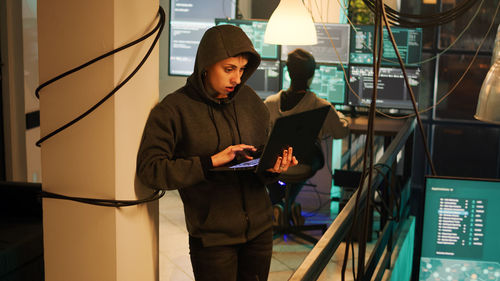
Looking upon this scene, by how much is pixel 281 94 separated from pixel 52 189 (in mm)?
2746

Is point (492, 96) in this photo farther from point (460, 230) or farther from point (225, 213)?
point (225, 213)

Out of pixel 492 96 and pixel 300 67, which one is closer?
pixel 492 96

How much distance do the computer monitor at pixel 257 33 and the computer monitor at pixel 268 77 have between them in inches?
2.6

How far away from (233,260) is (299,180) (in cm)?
214

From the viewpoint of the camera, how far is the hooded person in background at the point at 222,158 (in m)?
2.04

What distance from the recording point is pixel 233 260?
2.16 metres

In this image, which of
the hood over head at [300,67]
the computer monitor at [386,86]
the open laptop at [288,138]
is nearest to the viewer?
the open laptop at [288,138]

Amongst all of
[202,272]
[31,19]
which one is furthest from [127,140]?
[31,19]

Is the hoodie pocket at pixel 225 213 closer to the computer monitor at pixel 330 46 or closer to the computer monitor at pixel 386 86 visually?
the computer monitor at pixel 386 86

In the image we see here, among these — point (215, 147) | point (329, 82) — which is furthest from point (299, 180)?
point (215, 147)

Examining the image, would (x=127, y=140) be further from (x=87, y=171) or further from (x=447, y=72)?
(x=447, y=72)

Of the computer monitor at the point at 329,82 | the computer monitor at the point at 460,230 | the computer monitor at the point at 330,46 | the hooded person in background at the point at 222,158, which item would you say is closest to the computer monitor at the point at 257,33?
the computer monitor at the point at 329,82

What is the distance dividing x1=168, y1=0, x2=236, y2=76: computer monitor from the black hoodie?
3.73m

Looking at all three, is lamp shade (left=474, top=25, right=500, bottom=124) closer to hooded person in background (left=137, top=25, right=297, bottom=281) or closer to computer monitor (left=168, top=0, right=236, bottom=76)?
hooded person in background (left=137, top=25, right=297, bottom=281)
